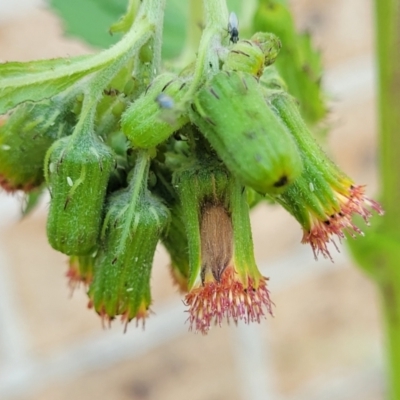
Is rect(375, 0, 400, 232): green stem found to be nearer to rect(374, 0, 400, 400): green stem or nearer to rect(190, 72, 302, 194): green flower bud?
rect(374, 0, 400, 400): green stem

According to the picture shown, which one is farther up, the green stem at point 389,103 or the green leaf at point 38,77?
the green stem at point 389,103

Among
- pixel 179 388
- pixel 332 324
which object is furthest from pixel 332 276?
pixel 179 388

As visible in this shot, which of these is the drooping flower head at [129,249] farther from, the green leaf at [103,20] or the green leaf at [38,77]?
the green leaf at [103,20]

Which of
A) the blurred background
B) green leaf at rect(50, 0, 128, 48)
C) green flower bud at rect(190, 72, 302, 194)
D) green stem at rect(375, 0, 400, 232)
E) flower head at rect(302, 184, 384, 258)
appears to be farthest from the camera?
the blurred background

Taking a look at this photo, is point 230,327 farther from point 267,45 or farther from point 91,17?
point 267,45

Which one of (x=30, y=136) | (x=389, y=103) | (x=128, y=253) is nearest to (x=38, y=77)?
(x=30, y=136)

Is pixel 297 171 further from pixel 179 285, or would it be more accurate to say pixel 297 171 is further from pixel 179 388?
pixel 179 388

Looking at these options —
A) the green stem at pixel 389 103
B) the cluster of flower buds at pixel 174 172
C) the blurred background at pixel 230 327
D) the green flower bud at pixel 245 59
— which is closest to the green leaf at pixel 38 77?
the cluster of flower buds at pixel 174 172

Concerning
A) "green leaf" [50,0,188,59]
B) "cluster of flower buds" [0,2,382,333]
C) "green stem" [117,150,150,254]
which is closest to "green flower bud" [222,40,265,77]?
"cluster of flower buds" [0,2,382,333]
